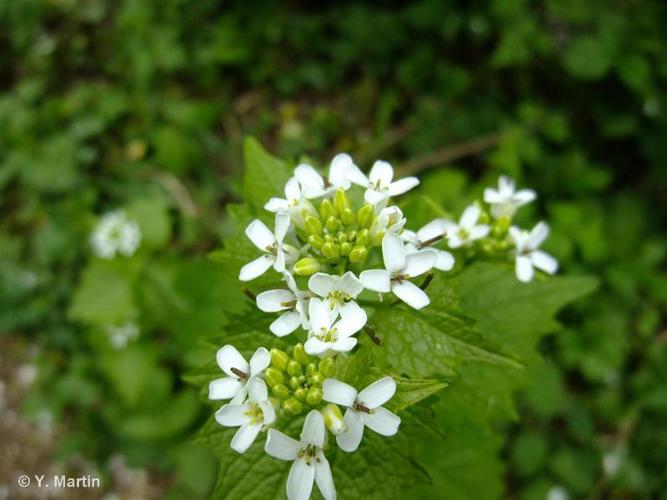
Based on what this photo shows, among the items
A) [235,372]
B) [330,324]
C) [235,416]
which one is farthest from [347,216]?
[235,416]

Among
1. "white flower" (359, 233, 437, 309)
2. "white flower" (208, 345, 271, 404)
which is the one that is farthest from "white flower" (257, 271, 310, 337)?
"white flower" (359, 233, 437, 309)

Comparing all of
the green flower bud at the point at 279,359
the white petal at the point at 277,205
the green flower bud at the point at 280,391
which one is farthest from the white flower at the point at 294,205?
the green flower bud at the point at 280,391

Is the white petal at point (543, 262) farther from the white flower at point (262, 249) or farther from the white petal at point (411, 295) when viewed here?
the white flower at point (262, 249)

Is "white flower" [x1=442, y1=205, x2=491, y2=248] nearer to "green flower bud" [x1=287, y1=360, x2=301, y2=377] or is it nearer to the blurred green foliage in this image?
"green flower bud" [x1=287, y1=360, x2=301, y2=377]

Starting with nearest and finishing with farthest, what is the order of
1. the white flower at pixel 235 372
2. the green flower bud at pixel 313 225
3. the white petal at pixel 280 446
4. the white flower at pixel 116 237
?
the white petal at pixel 280 446
the white flower at pixel 235 372
the green flower bud at pixel 313 225
the white flower at pixel 116 237

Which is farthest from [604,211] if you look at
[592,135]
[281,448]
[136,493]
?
[136,493]

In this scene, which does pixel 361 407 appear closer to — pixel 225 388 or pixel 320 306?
pixel 320 306
